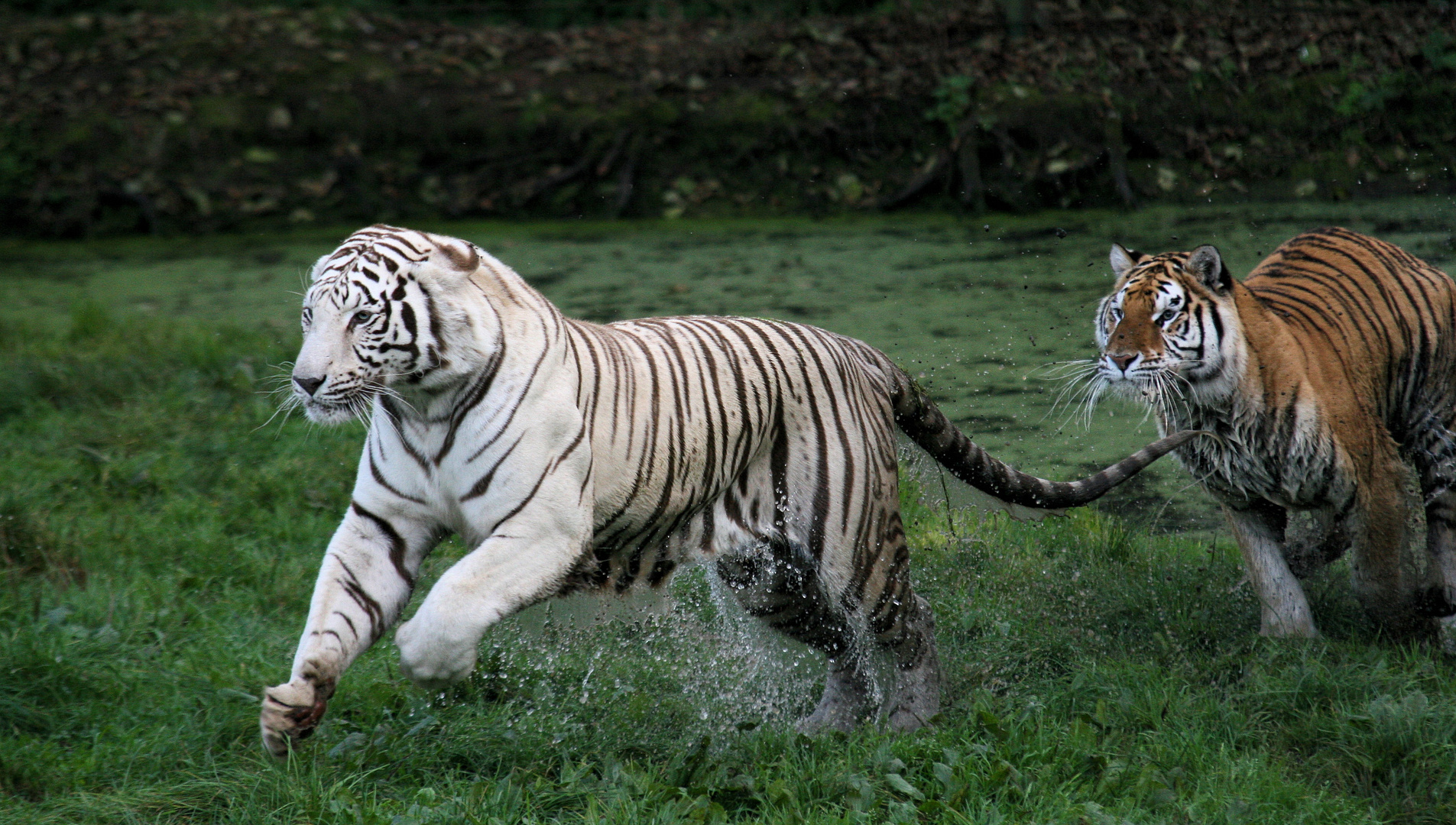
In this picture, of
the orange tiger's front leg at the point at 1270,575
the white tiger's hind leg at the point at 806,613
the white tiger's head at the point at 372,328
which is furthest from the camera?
the orange tiger's front leg at the point at 1270,575

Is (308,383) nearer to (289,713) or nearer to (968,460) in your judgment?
(289,713)

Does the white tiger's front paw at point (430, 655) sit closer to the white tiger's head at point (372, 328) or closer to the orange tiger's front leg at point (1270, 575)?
the white tiger's head at point (372, 328)

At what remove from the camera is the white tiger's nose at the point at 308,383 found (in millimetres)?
2496

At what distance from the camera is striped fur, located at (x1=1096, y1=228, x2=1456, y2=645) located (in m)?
3.38

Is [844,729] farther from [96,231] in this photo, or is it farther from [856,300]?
[96,231]

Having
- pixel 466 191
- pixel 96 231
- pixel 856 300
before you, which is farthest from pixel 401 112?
pixel 856 300

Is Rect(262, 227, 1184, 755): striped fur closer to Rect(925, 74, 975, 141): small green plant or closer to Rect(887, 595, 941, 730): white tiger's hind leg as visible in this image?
Rect(887, 595, 941, 730): white tiger's hind leg

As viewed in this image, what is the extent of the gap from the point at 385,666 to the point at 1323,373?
2.68 meters

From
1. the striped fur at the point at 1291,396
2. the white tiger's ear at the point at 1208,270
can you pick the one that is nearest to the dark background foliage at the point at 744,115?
the striped fur at the point at 1291,396

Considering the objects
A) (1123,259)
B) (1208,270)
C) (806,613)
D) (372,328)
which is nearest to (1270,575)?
(1208,270)

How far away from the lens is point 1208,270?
342 centimetres

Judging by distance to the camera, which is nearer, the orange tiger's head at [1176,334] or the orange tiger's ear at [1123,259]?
the orange tiger's head at [1176,334]

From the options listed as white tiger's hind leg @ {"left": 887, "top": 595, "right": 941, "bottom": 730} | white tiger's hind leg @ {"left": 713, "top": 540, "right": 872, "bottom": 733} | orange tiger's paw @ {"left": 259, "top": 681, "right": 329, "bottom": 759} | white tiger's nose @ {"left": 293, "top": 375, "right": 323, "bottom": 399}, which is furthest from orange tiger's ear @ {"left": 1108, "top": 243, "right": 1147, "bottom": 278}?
orange tiger's paw @ {"left": 259, "top": 681, "right": 329, "bottom": 759}

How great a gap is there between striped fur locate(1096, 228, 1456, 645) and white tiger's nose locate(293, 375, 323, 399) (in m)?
2.00
